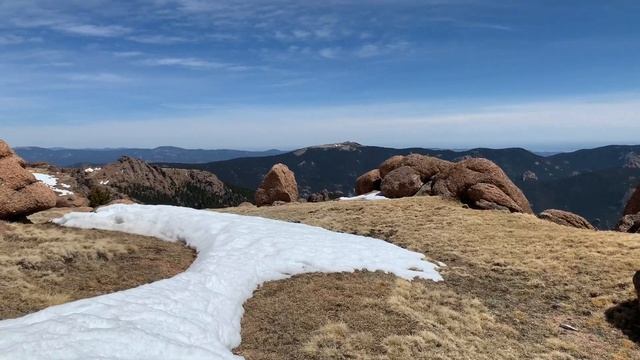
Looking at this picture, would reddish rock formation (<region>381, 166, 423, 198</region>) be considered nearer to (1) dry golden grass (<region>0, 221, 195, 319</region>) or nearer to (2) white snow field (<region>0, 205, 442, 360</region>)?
(2) white snow field (<region>0, 205, 442, 360</region>)

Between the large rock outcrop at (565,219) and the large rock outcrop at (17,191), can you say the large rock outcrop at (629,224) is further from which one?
the large rock outcrop at (17,191)

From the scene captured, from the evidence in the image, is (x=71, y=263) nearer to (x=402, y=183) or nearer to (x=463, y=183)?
(x=463, y=183)

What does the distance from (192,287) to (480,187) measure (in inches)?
1390

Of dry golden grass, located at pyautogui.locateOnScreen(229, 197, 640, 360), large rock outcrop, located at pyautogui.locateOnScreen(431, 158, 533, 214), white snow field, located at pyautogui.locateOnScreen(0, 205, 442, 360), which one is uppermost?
large rock outcrop, located at pyautogui.locateOnScreen(431, 158, 533, 214)

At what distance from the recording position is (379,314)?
722 inches

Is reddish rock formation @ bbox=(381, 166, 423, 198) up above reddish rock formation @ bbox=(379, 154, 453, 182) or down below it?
below

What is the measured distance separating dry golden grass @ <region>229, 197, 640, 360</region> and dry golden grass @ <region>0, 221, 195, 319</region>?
6027 mm

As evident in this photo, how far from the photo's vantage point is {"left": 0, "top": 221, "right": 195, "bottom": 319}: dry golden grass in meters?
17.0

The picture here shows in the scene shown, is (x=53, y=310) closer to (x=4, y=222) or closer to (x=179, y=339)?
(x=179, y=339)

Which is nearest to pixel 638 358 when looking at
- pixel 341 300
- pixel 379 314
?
pixel 379 314

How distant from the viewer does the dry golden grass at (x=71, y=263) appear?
17.0 metres

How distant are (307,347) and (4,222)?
21403 millimetres

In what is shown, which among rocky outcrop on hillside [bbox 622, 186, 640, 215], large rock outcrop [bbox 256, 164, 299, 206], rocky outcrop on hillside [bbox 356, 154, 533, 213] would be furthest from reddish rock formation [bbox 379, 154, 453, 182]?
rocky outcrop on hillside [bbox 622, 186, 640, 215]

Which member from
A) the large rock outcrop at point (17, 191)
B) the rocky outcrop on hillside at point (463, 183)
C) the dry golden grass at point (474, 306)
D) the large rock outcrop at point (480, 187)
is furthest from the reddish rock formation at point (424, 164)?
the large rock outcrop at point (17, 191)
